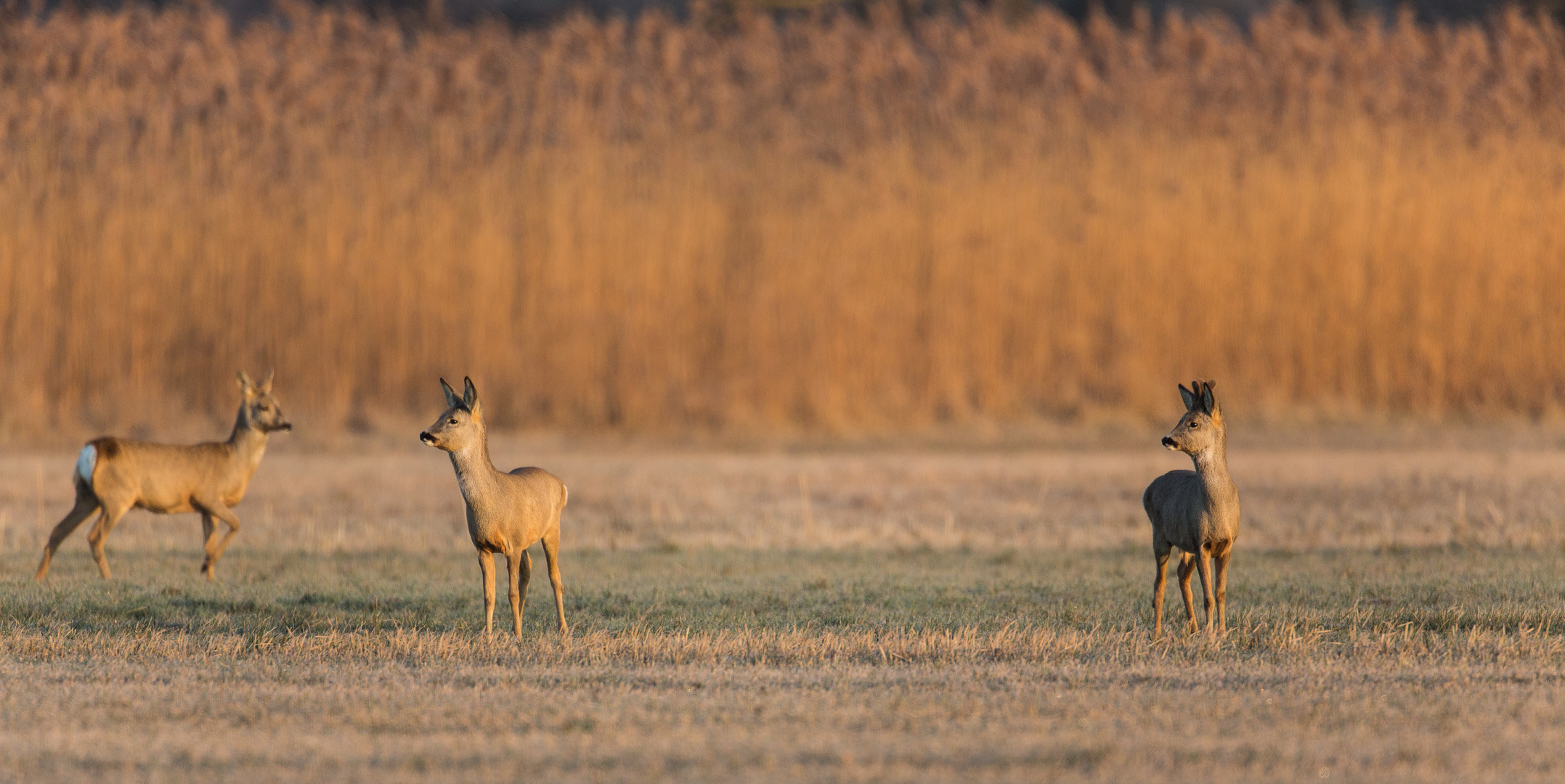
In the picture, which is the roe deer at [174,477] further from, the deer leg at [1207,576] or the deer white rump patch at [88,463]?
the deer leg at [1207,576]

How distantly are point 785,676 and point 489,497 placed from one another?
179cm

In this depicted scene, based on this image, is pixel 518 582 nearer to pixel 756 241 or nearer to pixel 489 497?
pixel 489 497

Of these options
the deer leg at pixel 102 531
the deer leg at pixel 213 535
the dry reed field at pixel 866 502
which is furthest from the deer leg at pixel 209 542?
the dry reed field at pixel 866 502

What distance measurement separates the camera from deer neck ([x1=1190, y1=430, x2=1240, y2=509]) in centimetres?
842

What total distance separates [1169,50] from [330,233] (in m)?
9.29

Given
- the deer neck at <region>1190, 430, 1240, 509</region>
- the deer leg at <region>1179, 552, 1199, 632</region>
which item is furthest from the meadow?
the deer neck at <region>1190, 430, 1240, 509</region>

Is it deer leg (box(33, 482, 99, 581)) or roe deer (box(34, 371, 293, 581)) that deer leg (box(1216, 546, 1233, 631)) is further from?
deer leg (box(33, 482, 99, 581))

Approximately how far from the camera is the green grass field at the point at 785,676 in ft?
19.8

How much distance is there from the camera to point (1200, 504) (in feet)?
27.7

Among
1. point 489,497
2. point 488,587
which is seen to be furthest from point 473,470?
point 488,587

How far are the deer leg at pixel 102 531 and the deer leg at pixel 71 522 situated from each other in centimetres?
9

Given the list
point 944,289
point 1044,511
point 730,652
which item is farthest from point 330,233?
point 730,652

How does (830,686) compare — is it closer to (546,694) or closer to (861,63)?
(546,694)

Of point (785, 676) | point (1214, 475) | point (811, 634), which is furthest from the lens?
point (811, 634)
